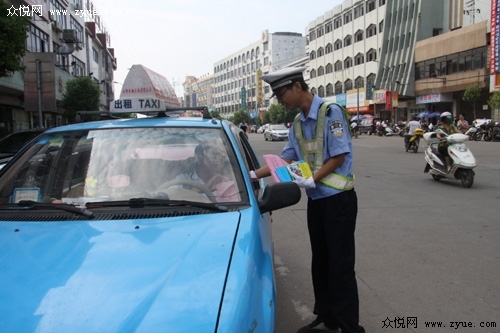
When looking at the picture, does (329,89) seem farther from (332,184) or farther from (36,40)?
(332,184)

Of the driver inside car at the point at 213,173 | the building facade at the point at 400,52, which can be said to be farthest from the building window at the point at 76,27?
the driver inside car at the point at 213,173

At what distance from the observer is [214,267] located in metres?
1.71

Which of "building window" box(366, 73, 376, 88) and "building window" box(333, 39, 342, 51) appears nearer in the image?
"building window" box(366, 73, 376, 88)

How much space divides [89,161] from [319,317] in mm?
1864

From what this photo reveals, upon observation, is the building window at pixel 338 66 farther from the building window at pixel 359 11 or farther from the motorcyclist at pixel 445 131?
the motorcyclist at pixel 445 131

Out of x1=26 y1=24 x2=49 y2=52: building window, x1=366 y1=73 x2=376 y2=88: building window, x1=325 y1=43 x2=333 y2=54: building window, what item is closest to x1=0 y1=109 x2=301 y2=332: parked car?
x1=26 y1=24 x2=49 y2=52: building window

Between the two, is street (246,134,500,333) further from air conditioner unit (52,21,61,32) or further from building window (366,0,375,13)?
building window (366,0,375,13)

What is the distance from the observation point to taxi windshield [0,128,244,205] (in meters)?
2.42

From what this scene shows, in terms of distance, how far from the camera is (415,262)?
4250 millimetres

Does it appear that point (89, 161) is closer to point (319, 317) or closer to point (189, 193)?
point (189, 193)

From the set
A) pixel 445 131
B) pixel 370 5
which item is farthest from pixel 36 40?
pixel 370 5

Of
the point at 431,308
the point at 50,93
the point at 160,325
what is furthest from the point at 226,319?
the point at 50,93

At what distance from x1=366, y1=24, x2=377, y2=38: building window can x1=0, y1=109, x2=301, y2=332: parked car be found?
5326 centimetres

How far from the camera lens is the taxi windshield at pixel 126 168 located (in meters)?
2.42
